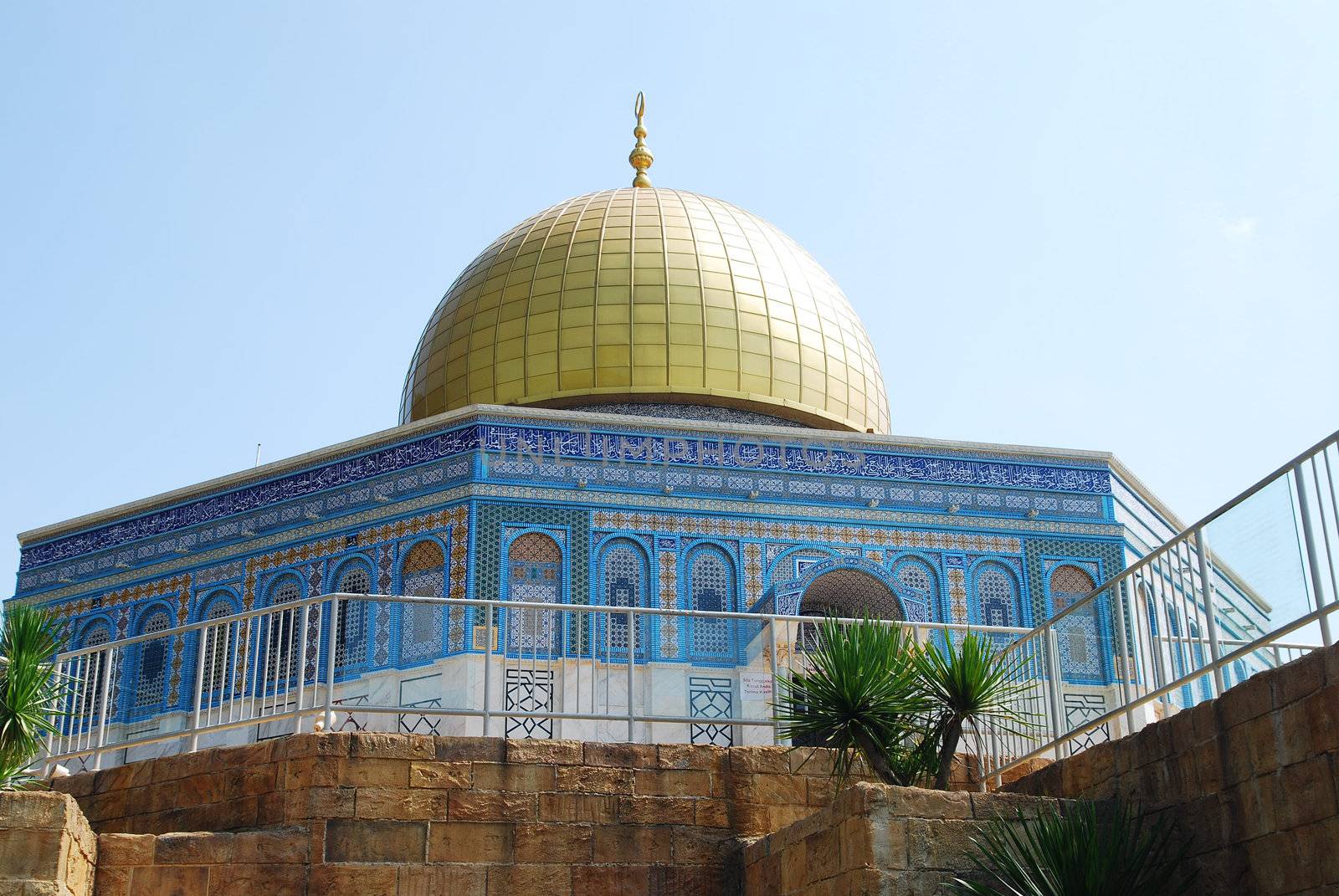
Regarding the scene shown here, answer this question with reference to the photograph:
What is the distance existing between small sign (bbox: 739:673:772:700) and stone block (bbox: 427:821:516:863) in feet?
6.74

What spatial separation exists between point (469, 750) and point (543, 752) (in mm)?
351

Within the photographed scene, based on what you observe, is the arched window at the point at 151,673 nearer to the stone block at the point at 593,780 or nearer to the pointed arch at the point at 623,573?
the pointed arch at the point at 623,573

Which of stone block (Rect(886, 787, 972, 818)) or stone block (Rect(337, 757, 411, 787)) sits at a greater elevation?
stone block (Rect(337, 757, 411, 787))

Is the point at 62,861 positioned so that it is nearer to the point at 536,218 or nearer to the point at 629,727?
the point at 629,727

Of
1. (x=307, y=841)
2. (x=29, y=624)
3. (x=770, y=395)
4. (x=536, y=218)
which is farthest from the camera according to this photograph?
(x=536, y=218)

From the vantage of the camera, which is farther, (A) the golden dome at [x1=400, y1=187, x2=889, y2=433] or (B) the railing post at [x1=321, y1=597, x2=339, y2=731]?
(A) the golden dome at [x1=400, y1=187, x2=889, y2=433]

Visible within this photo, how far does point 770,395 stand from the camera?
17.4 metres

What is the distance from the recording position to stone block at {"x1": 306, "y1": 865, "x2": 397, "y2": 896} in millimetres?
7633

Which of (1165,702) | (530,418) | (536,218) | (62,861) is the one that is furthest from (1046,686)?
(536,218)

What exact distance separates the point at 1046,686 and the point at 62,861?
15.4 feet

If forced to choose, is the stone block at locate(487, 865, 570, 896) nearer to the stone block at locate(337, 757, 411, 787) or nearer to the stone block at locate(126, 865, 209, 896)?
the stone block at locate(337, 757, 411, 787)

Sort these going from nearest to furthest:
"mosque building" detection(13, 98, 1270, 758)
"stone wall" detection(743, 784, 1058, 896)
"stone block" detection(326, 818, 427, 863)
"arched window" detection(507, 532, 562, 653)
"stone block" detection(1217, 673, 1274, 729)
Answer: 1. "stone block" detection(1217, 673, 1274, 729)
2. "stone wall" detection(743, 784, 1058, 896)
3. "stone block" detection(326, 818, 427, 863)
4. "arched window" detection(507, 532, 562, 653)
5. "mosque building" detection(13, 98, 1270, 758)

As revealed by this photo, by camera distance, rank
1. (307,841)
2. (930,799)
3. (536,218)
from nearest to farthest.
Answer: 1. (930,799)
2. (307,841)
3. (536,218)

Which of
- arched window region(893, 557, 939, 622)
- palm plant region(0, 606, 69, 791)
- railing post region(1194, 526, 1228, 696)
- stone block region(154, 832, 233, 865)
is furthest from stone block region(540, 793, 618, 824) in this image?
arched window region(893, 557, 939, 622)
